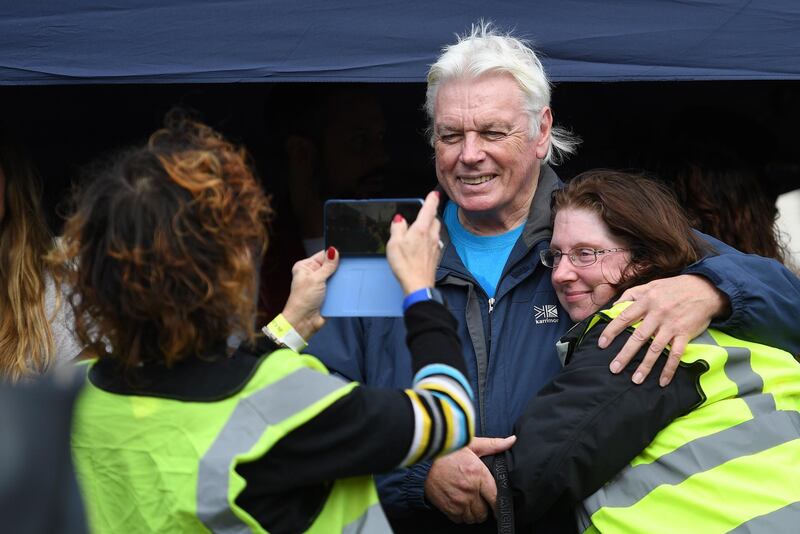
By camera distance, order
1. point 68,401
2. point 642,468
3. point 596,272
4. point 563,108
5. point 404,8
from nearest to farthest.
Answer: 1. point 68,401
2. point 642,468
3. point 596,272
4. point 404,8
5. point 563,108

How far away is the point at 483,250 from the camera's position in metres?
2.82

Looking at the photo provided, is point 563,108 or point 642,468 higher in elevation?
point 563,108

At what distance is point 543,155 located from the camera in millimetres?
2910

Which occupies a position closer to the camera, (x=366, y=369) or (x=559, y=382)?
(x=559, y=382)

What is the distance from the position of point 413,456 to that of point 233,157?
0.59 m

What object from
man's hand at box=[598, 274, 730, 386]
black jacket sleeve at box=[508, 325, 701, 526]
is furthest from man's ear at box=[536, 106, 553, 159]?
black jacket sleeve at box=[508, 325, 701, 526]

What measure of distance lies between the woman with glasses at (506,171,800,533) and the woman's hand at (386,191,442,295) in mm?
441

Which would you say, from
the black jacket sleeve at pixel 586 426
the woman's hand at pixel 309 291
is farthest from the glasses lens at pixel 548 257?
the woman's hand at pixel 309 291

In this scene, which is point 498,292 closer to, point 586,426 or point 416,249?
point 586,426

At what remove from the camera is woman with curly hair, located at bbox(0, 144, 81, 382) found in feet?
8.85

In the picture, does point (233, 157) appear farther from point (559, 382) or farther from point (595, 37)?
point (595, 37)

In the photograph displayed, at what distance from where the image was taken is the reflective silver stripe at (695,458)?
2.20 metres

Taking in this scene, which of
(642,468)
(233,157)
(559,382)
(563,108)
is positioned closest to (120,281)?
(233,157)

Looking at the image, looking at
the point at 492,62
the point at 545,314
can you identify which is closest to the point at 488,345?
the point at 545,314
